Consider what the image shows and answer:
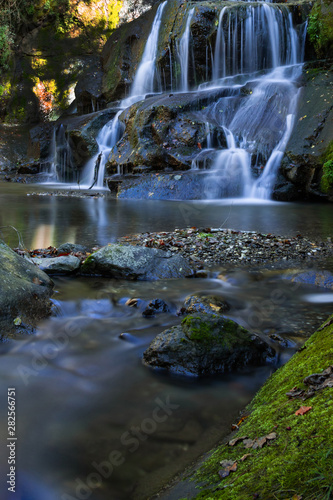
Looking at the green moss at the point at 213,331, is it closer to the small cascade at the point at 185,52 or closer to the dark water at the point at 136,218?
the dark water at the point at 136,218

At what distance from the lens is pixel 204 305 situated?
13.5ft

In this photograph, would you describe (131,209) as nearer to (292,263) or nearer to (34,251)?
(34,251)

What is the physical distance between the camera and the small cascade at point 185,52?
64.0 ft

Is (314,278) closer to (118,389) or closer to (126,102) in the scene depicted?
(118,389)

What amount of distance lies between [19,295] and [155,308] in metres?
Result: 1.34

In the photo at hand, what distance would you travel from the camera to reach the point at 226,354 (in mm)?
2984

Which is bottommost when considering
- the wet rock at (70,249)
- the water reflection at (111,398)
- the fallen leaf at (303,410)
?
the water reflection at (111,398)

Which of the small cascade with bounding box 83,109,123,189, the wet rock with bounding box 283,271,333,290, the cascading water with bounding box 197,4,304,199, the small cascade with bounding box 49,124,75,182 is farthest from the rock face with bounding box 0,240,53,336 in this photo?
the small cascade with bounding box 49,124,75,182

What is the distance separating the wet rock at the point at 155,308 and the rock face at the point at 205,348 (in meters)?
0.92

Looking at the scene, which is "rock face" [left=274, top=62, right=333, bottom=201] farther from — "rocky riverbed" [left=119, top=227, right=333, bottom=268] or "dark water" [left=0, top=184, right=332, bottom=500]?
"dark water" [left=0, top=184, right=332, bottom=500]

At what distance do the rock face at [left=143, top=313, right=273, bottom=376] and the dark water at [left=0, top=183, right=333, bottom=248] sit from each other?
15.2ft

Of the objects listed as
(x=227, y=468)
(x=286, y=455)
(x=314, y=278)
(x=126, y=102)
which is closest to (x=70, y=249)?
(x=314, y=278)

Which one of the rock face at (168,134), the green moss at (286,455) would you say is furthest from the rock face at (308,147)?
the green moss at (286,455)

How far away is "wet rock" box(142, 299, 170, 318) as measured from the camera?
405 cm
